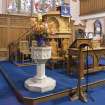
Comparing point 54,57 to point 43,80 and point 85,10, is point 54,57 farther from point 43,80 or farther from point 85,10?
point 85,10

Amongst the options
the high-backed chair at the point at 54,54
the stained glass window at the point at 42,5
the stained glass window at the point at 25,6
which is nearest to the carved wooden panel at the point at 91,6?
the stained glass window at the point at 42,5

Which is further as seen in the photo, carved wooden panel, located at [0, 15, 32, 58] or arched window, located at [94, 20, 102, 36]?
arched window, located at [94, 20, 102, 36]

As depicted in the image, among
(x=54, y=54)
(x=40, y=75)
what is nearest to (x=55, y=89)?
(x=40, y=75)

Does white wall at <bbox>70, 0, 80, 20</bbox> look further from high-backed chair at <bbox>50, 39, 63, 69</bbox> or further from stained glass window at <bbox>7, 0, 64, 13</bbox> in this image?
high-backed chair at <bbox>50, 39, 63, 69</bbox>

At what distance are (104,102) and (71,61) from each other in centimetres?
226

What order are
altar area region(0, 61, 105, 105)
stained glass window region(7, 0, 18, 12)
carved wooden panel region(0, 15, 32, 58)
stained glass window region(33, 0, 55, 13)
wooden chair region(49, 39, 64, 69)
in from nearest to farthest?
altar area region(0, 61, 105, 105), wooden chair region(49, 39, 64, 69), carved wooden panel region(0, 15, 32, 58), stained glass window region(7, 0, 18, 12), stained glass window region(33, 0, 55, 13)

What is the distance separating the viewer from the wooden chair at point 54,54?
6941 millimetres

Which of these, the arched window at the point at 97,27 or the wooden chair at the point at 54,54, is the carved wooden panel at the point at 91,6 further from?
the wooden chair at the point at 54,54

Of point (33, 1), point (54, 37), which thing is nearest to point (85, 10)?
point (33, 1)

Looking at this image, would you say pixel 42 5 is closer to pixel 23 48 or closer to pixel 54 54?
pixel 23 48

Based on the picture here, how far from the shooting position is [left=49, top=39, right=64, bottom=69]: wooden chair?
6941 mm

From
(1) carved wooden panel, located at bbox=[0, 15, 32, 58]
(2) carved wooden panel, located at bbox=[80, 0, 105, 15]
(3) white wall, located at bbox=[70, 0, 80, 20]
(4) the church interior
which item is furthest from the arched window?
(1) carved wooden panel, located at bbox=[0, 15, 32, 58]

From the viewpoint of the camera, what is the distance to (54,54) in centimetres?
718

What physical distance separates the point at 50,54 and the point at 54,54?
273 cm
